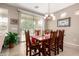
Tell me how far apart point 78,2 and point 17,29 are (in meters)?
1.16

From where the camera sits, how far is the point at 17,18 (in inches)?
64.9

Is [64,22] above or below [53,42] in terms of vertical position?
above

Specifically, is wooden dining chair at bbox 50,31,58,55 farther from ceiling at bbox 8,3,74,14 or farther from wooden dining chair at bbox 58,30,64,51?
ceiling at bbox 8,3,74,14

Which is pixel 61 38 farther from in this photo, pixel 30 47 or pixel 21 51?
pixel 21 51

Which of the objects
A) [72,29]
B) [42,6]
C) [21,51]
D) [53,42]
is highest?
[42,6]

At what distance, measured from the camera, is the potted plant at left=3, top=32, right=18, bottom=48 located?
161 cm

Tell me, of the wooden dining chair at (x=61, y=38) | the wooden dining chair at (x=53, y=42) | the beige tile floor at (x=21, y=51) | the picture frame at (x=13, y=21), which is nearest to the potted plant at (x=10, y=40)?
the beige tile floor at (x=21, y=51)

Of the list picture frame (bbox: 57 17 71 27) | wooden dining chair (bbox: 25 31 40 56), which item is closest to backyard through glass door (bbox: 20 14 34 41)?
wooden dining chair (bbox: 25 31 40 56)

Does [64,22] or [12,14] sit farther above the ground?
[12,14]

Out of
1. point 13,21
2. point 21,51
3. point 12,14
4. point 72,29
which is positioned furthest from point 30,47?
point 72,29

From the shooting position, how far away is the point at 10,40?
64.4 inches

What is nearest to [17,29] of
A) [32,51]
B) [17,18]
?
[17,18]

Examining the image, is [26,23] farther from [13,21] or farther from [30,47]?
[30,47]

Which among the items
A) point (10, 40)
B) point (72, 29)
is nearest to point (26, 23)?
point (10, 40)
